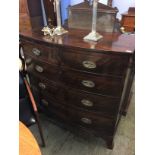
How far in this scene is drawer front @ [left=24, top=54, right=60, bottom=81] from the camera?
1463 mm

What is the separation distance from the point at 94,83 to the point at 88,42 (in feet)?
1.04

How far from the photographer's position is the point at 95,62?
3.95ft

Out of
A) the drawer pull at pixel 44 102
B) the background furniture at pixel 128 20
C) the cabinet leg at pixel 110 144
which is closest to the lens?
the cabinet leg at pixel 110 144

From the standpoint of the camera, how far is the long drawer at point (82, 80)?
1.25m

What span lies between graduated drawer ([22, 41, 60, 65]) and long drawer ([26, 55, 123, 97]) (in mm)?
57

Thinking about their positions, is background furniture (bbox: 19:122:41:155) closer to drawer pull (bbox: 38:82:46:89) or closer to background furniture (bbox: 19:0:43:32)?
drawer pull (bbox: 38:82:46:89)

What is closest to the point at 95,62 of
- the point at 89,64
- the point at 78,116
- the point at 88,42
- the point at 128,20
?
the point at 89,64

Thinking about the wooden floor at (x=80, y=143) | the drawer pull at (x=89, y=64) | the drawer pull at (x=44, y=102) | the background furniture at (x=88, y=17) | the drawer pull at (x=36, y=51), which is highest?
the background furniture at (x=88, y=17)

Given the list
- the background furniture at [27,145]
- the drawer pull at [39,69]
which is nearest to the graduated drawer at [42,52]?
the drawer pull at [39,69]

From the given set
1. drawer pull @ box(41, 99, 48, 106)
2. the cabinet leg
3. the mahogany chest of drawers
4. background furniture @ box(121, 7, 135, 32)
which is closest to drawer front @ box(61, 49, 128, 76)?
the mahogany chest of drawers

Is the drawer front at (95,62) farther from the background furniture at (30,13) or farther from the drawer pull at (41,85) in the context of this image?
the background furniture at (30,13)

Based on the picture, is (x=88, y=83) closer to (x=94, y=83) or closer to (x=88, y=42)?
(x=94, y=83)
